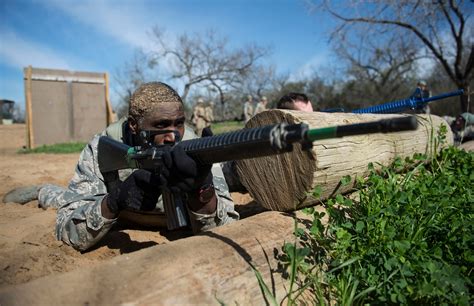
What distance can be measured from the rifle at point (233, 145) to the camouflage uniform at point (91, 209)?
0.73 feet

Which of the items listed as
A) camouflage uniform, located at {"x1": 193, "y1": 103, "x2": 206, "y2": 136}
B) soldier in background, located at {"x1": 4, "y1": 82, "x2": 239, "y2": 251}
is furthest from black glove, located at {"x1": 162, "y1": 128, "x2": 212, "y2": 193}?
camouflage uniform, located at {"x1": 193, "y1": 103, "x2": 206, "y2": 136}

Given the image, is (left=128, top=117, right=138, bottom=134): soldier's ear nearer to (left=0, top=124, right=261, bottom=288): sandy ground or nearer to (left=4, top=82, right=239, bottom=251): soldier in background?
(left=4, top=82, right=239, bottom=251): soldier in background

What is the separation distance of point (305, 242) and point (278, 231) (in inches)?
6.4

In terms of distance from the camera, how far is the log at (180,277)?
4.62 ft

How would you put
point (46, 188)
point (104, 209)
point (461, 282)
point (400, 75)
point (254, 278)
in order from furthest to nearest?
point (400, 75), point (46, 188), point (104, 209), point (254, 278), point (461, 282)

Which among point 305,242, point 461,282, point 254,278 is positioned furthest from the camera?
point 305,242

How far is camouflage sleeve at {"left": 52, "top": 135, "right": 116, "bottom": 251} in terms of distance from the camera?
240 cm

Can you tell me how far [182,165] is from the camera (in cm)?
190

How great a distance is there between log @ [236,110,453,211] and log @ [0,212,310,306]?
1.35ft

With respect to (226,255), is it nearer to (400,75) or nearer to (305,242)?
(305,242)

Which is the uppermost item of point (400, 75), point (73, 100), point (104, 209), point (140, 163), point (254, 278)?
point (400, 75)

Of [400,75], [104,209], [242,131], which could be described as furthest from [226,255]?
[400,75]

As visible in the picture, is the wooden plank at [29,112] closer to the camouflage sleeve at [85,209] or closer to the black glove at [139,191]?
the camouflage sleeve at [85,209]

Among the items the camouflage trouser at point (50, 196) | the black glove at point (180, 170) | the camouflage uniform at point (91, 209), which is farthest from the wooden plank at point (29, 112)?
the black glove at point (180, 170)
